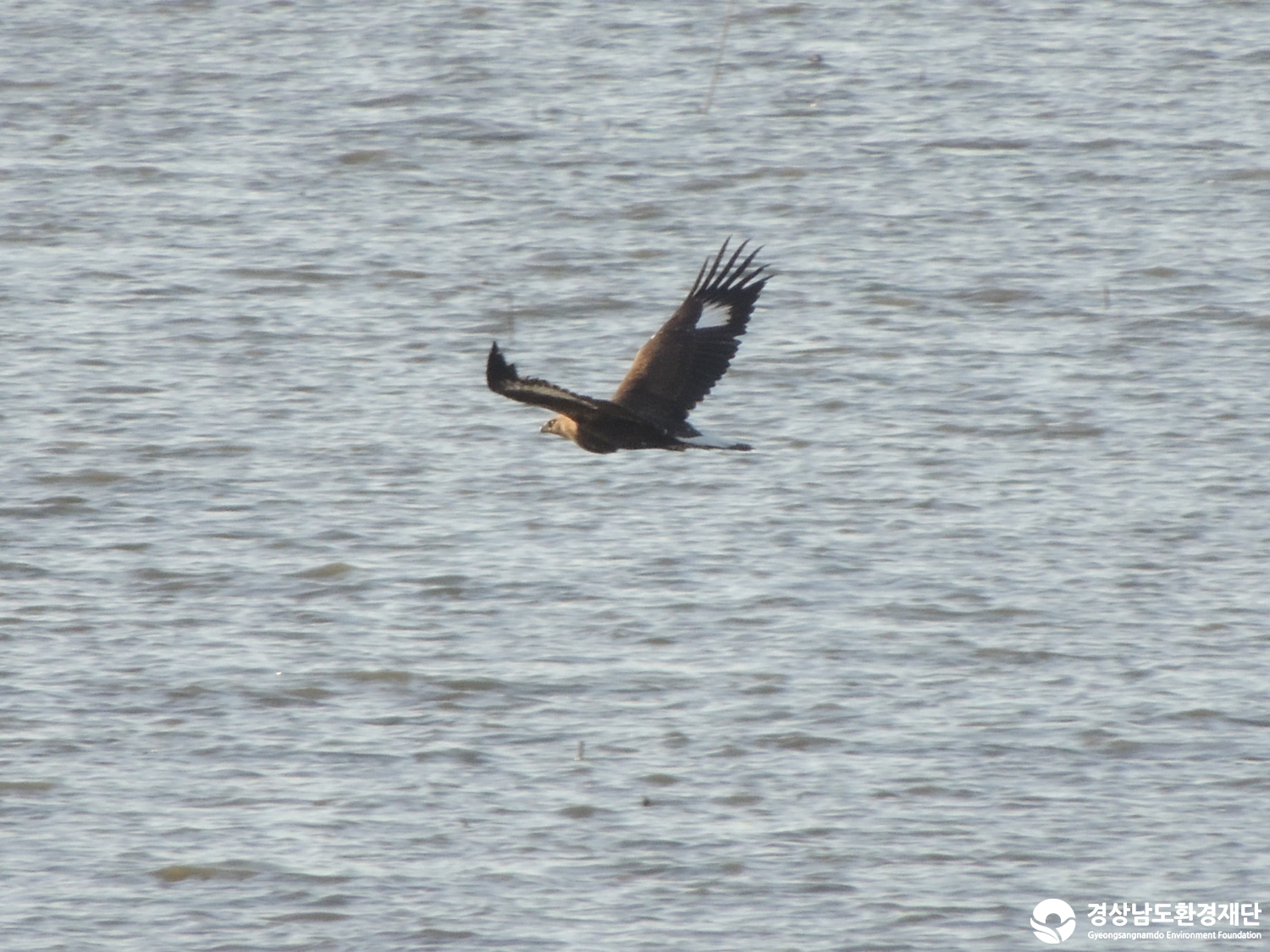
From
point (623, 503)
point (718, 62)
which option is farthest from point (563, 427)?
point (718, 62)

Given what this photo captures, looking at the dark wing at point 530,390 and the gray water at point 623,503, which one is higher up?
the dark wing at point 530,390

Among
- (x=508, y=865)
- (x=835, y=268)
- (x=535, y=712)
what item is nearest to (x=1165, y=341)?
(x=835, y=268)

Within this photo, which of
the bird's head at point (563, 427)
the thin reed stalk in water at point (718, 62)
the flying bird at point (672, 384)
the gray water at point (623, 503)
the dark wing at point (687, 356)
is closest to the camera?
the gray water at point (623, 503)

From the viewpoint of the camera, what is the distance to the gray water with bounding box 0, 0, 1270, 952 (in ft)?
25.2

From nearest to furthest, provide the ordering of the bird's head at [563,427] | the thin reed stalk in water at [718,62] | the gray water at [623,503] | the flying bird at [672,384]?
the gray water at [623,503] → the flying bird at [672,384] → the bird's head at [563,427] → the thin reed stalk in water at [718,62]

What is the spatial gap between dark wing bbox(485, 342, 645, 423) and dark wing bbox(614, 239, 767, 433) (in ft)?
2.14

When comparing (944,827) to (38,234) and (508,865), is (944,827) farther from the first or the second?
(38,234)

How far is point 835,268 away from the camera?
13.8 metres

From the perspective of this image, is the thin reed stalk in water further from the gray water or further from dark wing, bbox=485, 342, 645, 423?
dark wing, bbox=485, 342, 645, 423

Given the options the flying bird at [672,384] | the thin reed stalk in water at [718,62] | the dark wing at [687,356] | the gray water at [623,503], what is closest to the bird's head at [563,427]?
the flying bird at [672,384]

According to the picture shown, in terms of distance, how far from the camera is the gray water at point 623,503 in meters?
7.69

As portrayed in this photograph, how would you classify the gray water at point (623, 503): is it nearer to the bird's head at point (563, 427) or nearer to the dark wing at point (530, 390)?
the bird's head at point (563, 427)

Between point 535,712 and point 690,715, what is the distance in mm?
558

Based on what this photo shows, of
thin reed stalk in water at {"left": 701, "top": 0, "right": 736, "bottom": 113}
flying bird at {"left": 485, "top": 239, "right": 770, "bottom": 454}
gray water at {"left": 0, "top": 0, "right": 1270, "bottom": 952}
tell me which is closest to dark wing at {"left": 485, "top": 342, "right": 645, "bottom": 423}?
flying bird at {"left": 485, "top": 239, "right": 770, "bottom": 454}
